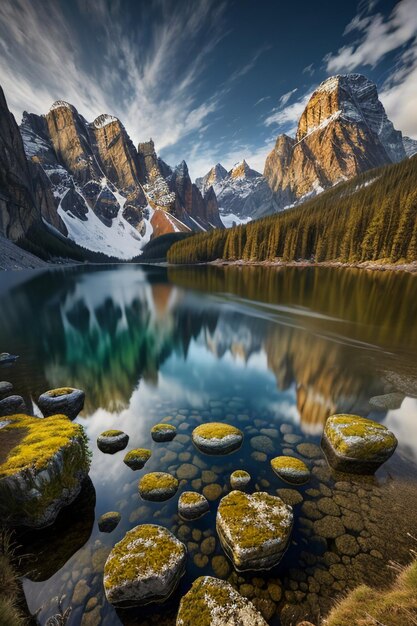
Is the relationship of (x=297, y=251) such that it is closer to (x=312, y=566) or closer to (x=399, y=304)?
(x=399, y=304)

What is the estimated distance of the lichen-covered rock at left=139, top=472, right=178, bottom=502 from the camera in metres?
7.71

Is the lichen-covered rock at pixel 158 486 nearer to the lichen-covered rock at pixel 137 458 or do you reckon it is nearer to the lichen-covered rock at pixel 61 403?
the lichen-covered rock at pixel 137 458

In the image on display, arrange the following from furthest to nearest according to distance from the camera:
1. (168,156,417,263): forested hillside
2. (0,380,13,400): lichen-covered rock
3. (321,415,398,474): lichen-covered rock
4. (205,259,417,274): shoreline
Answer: (168,156,417,263): forested hillside, (205,259,417,274): shoreline, (0,380,13,400): lichen-covered rock, (321,415,398,474): lichen-covered rock

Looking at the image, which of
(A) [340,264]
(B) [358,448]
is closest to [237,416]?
(B) [358,448]

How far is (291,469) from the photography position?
8414mm

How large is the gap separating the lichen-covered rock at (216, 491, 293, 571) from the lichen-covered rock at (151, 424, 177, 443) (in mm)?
4252

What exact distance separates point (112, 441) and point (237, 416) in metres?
5.77

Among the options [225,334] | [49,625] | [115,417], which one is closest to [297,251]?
[225,334]

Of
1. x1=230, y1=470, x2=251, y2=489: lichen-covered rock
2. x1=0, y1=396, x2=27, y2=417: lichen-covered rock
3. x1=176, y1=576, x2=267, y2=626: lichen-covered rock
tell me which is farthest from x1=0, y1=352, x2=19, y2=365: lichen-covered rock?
x1=176, y1=576, x2=267, y2=626: lichen-covered rock

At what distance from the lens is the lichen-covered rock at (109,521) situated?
687 centimetres

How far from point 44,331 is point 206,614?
28.8m

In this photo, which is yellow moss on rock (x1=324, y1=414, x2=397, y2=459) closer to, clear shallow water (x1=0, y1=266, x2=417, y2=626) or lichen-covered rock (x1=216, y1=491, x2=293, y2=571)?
clear shallow water (x1=0, y1=266, x2=417, y2=626)

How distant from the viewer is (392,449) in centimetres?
890

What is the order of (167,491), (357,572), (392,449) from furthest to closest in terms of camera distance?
1. (392,449)
2. (167,491)
3. (357,572)
